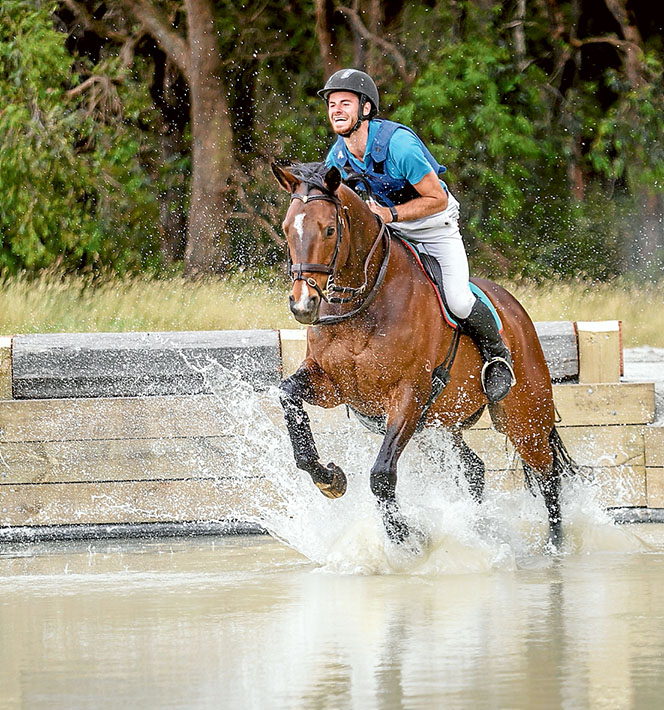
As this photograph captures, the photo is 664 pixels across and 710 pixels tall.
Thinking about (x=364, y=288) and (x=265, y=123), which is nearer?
(x=364, y=288)

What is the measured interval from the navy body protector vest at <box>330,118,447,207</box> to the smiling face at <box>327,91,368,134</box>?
14 centimetres

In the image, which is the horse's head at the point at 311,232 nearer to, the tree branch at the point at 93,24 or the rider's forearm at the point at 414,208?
the rider's forearm at the point at 414,208

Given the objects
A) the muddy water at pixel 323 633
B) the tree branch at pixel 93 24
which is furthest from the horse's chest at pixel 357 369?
the tree branch at pixel 93 24

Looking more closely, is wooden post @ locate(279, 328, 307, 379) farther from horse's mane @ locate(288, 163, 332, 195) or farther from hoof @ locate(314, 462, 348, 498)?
horse's mane @ locate(288, 163, 332, 195)

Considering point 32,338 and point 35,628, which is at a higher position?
point 32,338

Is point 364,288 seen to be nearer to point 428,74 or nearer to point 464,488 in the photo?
point 464,488

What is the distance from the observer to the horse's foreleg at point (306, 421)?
645 cm

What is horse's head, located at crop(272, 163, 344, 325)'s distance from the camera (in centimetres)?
574

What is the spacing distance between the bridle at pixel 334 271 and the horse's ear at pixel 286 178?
6cm

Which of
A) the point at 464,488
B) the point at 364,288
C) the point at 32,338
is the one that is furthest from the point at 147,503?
the point at 364,288

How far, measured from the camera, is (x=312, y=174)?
237 inches

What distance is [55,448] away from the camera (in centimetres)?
812

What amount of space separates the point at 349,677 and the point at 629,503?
13.9ft

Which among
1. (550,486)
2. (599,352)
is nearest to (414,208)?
(550,486)
